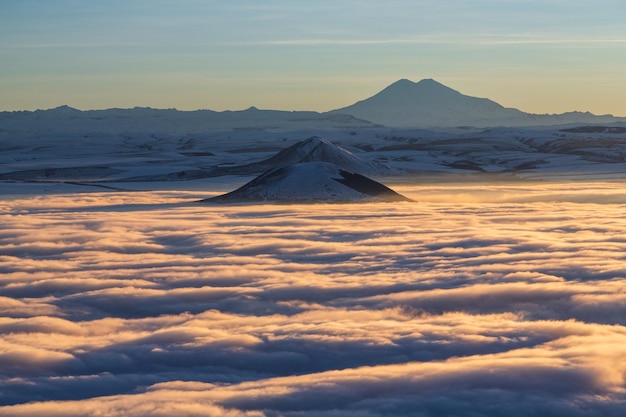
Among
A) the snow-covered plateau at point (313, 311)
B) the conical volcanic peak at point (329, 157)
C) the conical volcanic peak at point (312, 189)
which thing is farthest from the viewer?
the conical volcanic peak at point (329, 157)

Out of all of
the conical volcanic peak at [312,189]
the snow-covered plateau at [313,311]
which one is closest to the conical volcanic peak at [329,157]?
the conical volcanic peak at [312,189]

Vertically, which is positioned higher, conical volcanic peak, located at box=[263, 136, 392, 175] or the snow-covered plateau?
conical volcanic peak, located at box=[263, 136, 392, 175]

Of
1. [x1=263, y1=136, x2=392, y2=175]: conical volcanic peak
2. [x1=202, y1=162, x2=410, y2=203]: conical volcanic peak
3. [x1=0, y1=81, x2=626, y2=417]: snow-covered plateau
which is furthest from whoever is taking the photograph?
[x1=263, y1=136, x2=392, y2=175]: conical volcanic peak

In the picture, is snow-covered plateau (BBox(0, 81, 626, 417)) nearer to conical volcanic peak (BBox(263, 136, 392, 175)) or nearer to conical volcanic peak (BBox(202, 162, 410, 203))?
conical volcanic peak (BBox(202, 162, 410, 203))

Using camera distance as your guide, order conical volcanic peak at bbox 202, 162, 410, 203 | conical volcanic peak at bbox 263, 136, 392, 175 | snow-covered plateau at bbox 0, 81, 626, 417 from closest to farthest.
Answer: snow-covered plateau at bbox 0, 81, 626, 417 → conical volcanic peak at bbox 202, 162, 410, 203 → conical volcanic peak at bbox 263, 136, 392, 175

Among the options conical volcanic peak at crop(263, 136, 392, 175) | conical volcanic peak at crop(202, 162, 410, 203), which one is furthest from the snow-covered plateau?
conical volcanic peak at crop(263, 136, 392, 175)

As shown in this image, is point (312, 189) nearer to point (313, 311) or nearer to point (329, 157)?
point (329, 157)

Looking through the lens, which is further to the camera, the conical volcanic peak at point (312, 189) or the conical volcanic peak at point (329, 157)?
the conical volcanic peak at point (329, 157)

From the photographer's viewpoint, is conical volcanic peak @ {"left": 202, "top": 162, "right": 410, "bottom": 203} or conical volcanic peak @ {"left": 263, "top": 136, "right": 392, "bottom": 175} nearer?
conical volcanic peak @ {"left": 202, "top": 162, "right": 410, "bottom": 203}

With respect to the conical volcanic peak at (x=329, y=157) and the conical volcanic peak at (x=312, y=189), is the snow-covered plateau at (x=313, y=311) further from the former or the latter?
the conical volcanic peak at (x=329, y=157)

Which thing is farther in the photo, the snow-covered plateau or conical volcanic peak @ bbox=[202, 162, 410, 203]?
conical volcanic peak @ bbox=[202, 162, 410, 203]
